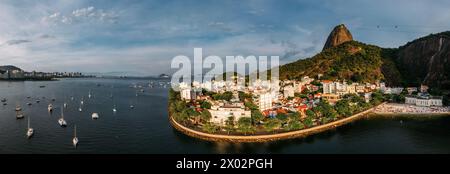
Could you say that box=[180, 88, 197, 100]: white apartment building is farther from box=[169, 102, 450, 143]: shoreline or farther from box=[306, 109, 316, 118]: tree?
box=[306, 109, 316, 118]: tree

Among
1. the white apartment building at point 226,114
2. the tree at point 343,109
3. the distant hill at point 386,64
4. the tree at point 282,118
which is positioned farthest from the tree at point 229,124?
the distant hill at point 386,64

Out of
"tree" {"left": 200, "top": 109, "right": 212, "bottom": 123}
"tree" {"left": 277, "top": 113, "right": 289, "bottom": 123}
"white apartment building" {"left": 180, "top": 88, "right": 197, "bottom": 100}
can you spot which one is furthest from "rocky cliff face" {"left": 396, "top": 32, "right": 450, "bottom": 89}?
"tree" {"left": 200, "top": 109, "right": 212, "bottom": 123}

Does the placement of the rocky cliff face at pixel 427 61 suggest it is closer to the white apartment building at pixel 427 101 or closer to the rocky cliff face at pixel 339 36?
the white apartment building at pixel 427 101

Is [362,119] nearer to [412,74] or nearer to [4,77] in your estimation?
[412,74]

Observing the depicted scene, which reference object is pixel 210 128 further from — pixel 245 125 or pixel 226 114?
pixel 226 114

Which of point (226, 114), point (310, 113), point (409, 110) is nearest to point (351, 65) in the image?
point (409, 110)

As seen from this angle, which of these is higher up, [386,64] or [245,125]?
[386,64]
